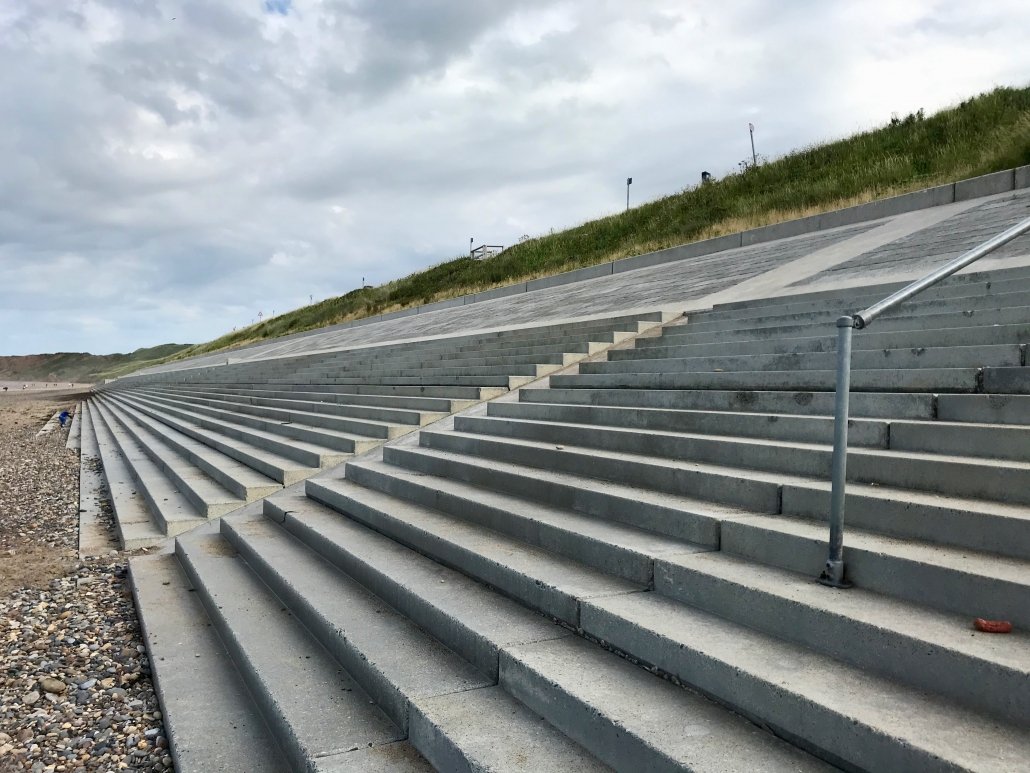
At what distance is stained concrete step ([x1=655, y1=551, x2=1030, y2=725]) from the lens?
1894 mm

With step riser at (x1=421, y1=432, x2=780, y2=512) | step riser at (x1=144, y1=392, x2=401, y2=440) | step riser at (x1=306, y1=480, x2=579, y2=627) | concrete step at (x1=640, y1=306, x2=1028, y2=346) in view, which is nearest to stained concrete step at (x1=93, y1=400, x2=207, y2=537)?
step riser at (x1=144, y1=392, x2=401, y2=440)

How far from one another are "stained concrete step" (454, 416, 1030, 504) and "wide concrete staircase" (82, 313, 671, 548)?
2.50m

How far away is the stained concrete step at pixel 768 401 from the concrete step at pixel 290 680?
2.73 metres

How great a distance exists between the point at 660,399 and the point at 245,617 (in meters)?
3.04

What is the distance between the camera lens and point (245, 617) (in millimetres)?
4055

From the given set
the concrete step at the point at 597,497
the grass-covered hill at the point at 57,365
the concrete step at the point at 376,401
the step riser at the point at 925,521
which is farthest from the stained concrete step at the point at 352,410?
the grass-covered hill at the point at 57,365

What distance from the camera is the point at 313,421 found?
918 centimetres

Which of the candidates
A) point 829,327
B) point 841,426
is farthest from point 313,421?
point 841,426

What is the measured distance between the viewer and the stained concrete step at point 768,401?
354 centimetres

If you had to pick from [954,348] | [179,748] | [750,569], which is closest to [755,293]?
[954,348]

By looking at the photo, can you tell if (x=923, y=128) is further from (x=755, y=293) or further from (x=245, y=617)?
(x=245, y=617)

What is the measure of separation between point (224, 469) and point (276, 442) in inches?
26.8

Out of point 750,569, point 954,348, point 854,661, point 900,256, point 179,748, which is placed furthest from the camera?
point 900,256

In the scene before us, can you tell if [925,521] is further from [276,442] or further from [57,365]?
[57,365]
